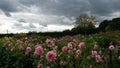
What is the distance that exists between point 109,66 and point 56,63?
1.04m

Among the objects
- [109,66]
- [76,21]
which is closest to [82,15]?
[76,21]

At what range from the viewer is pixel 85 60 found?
7289mm

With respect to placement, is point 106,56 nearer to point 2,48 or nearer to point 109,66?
point 109,66

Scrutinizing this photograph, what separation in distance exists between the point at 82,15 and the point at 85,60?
47.4 meters

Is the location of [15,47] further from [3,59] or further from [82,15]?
[82,15]

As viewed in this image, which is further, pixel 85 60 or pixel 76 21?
pixel 76 21

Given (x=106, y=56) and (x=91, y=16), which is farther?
(x=91, y=16)

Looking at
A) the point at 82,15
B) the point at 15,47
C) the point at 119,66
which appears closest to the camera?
the point at 119,66

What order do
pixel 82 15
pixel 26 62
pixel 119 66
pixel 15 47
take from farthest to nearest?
pixel 82 15, pixel 15 47, pixel 26 62, pixel 119 66

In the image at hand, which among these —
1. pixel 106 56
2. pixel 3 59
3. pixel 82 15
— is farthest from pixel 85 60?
pixel 82 15

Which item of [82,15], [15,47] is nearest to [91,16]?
[82,15]

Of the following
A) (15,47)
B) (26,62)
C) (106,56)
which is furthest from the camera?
(15,47)

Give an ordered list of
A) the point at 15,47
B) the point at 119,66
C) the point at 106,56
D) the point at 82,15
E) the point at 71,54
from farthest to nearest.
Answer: the point at 82,15, the point at 15,47, the point at 71,54, the point at 106,56, the point at 119,66

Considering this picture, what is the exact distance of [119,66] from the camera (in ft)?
22.2
